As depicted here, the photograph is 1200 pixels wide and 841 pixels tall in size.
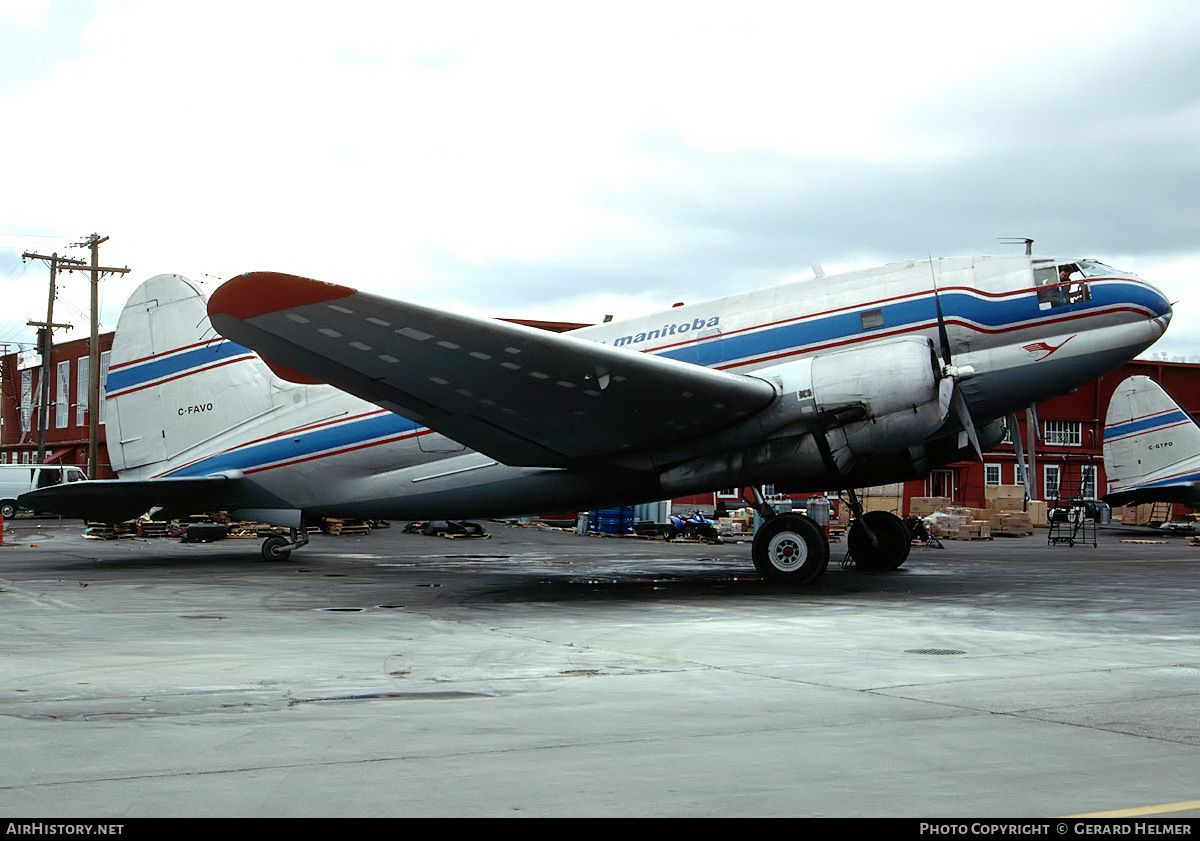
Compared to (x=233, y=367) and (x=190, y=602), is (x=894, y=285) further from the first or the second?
(x=233, y=367)

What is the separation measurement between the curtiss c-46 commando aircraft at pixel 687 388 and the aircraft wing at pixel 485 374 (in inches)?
1.4

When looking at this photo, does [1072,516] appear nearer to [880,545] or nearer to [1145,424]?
[1145,424]

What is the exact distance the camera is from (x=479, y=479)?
61.9 ft

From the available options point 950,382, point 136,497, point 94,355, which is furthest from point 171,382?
point 94,355

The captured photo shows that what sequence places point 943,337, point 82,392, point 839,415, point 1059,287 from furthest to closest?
point 82,392 → point 1059,287 → point 943,337 → point 839,415

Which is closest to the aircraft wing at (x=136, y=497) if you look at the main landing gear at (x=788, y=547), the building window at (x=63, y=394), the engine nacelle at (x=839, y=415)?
the engine nacelle at (x=839, y=415)

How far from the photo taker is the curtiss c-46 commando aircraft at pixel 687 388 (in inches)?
560

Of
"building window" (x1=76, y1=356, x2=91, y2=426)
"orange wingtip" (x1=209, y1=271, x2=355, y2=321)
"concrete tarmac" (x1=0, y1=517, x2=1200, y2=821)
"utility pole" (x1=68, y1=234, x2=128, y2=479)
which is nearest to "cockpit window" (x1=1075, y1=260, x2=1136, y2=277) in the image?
"concrete tarmac" (x1=0, y1=517, x2=1200, y2=821)

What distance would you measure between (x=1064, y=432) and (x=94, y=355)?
56137 mm

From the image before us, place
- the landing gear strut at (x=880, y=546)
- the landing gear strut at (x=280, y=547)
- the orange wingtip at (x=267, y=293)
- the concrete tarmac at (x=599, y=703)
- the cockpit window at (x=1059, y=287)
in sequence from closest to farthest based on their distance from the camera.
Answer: the concrete tarmac at (x=599, y=703)
the orange wingtip at (x=267, y=293)
the cockpit window at (x=1059, y=287)
the landing gear strut at (x=880, y=546)
the landing gear strut at (x=280, y=547)

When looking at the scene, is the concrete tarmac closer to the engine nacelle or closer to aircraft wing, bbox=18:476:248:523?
the engine nacelle

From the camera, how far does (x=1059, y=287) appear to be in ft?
53.8

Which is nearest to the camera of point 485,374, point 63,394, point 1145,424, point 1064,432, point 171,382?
point 485,374

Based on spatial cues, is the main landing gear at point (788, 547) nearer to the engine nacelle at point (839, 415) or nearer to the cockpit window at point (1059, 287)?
the engine nacelle at point (839, 415)
